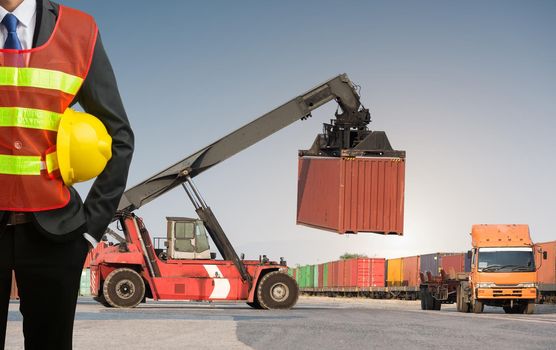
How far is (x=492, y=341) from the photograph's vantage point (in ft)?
41.2

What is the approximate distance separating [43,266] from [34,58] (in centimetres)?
70

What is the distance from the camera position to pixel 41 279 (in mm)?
2609

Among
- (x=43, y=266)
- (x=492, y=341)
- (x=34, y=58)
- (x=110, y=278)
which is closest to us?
(x=43, y=266)

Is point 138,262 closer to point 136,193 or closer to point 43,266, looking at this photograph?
point 136,193

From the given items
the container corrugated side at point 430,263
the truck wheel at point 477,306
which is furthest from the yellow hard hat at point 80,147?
the container corrugated side at point 430,263

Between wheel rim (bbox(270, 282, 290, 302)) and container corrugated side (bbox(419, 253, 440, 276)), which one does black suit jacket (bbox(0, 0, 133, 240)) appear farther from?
container corrugated side (bbox(419, 253, 440, 276))

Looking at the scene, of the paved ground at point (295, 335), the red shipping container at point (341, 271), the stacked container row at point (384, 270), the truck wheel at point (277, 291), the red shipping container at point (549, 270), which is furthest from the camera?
the red shipping container at point (341, 271)

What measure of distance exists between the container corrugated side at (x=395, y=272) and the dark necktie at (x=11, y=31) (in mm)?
47255

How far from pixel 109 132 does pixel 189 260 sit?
2063 cm

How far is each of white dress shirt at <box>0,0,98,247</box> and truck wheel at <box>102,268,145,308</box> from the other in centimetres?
2026

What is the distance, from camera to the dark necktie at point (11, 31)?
2.74m

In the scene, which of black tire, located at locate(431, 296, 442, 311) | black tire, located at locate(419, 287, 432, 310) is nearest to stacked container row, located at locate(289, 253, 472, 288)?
black tire, located at locate(419, 287, 432, 310)

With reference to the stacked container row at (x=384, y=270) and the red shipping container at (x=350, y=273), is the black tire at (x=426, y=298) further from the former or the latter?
the red shipping container at (x=350, y=273)

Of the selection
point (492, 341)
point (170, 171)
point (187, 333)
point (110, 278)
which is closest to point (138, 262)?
point (110, 278)
